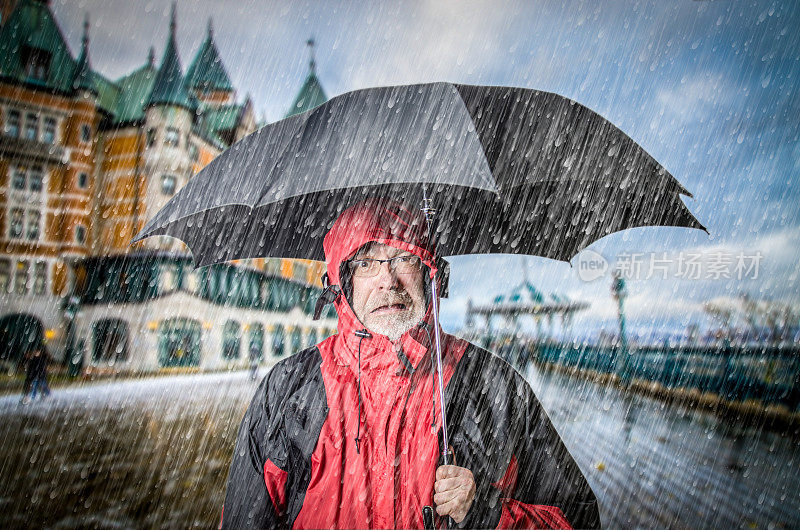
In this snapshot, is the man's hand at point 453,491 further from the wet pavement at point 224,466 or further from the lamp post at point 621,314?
the lamp post at point 621,314

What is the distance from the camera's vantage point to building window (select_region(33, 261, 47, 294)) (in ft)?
75.0

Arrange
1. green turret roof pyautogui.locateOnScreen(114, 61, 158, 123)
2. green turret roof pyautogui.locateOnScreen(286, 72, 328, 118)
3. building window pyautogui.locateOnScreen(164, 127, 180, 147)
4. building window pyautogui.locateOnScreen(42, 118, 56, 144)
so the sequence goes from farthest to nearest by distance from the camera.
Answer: green turret roof pyautogui.locateOnScreen(286, 72, 328, 118)
green turret roof pyautogui.locateOnScreen(114, 61, 158, 123)
building window pyautogui.locateOnScreen(164, 127, 180, 147)
building window pyautogui.locateOnScreen(42, 118, 56, 144)

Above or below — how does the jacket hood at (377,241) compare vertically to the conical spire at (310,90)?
below

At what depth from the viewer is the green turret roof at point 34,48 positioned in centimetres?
2570

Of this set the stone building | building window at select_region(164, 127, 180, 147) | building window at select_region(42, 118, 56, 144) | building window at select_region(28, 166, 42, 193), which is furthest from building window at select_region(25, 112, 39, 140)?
building window at select_region(164, 127, 180, 147)

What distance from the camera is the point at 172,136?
90.0ft

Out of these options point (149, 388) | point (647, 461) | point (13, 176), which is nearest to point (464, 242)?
point (647, 461)

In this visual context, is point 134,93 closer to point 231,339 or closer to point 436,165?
point 231,339

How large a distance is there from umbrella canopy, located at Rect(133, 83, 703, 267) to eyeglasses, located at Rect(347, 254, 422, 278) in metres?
0.34

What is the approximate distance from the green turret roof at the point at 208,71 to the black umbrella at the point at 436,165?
39.3m

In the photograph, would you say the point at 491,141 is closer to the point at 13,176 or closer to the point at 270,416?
the point at 270,416

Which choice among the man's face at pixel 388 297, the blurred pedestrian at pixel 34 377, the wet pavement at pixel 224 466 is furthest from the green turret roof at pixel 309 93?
the man's face at pixel 388 297

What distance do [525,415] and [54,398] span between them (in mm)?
20364

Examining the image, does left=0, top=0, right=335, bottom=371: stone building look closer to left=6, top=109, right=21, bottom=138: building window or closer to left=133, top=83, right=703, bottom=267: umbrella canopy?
left=6, top=109, right=21, bottom=138: building window
